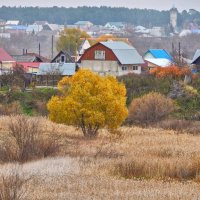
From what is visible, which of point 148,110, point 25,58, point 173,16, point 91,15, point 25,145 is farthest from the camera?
point 91,15

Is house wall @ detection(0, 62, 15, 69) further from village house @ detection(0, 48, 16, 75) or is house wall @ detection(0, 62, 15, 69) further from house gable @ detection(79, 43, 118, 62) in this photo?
house gable @ detection(79, 43, 118, 62)

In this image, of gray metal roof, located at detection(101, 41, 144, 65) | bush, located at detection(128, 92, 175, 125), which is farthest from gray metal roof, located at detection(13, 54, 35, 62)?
bush, located at detection(128, 92, 175, 125)

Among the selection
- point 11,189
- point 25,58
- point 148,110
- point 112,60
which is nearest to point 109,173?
point 11,189

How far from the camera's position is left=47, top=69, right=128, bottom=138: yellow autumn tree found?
71.5 feet

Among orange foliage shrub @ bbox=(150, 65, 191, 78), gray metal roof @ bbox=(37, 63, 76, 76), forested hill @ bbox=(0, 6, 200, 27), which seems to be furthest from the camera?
forested hill @ bbox=(0, 6, 200, 27)

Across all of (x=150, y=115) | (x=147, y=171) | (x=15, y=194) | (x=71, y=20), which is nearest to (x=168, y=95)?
(x=150, y=115)

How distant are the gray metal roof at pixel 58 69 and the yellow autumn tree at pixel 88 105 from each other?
55.6 ft

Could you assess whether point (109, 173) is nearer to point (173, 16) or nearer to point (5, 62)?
point (5, 62)

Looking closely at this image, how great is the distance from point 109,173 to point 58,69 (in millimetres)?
26170

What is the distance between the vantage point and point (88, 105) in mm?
21891

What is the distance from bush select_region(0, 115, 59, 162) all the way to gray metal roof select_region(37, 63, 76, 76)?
74.5ft

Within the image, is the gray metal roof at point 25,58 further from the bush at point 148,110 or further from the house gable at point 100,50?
the bush at point 148,110

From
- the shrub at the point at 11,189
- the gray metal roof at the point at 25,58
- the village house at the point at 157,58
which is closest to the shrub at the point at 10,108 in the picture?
the gray metal roof at the point at 25,58

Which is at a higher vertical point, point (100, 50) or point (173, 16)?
point (173, 16)
